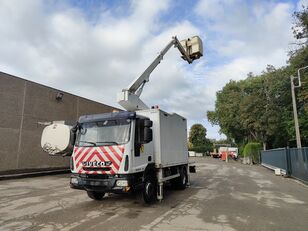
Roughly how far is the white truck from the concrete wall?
10.0 metres

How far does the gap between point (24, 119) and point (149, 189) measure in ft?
41.6

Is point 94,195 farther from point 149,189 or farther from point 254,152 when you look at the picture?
point 254,152

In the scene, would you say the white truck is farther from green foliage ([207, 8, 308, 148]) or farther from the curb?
green foliage ([207, 8, 308, 148])

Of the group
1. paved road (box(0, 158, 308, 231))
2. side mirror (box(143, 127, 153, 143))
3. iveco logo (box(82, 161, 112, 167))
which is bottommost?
paved road (box(0, 158, 308, 231))

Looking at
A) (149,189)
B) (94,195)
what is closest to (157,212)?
(149,189)

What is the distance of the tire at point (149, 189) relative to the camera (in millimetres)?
7801

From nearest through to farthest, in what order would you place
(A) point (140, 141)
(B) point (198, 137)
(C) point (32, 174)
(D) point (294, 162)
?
(A) point (140, 141) < (D) point (294, 162) < (C) point (32, 174) < (B) point (198, 137)

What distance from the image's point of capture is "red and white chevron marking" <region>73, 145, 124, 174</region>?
7109 millimetres

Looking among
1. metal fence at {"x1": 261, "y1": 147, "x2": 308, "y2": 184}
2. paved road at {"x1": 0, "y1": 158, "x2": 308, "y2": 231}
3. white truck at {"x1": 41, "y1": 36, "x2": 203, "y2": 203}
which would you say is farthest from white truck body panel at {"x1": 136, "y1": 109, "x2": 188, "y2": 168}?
metal fence at {"x1": 261, "y1": 147, "x2": 308, "y2": 184}

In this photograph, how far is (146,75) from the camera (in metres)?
10.5

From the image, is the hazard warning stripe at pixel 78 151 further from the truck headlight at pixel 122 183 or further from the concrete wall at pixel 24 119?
the concrete wall at pixel 24 119

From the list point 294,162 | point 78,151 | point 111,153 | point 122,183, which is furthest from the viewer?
point 294,162

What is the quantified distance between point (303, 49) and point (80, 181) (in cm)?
1993

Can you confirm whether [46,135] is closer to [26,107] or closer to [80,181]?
[26,107]
